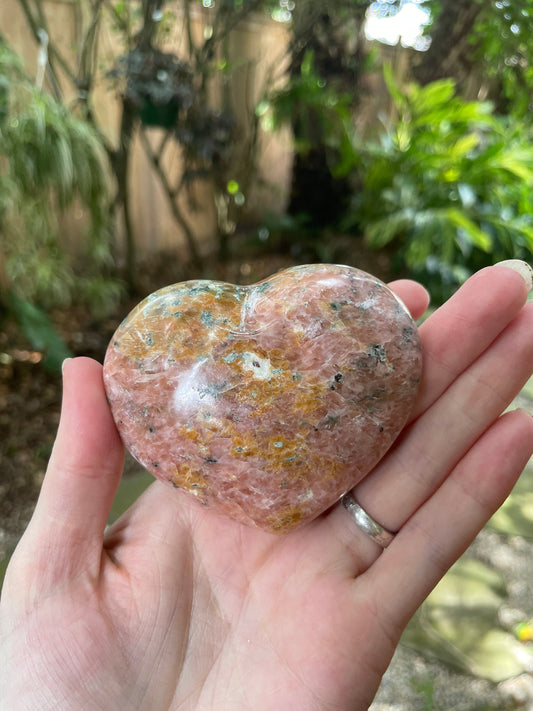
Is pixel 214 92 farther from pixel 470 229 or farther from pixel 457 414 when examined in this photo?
pixel 457 414

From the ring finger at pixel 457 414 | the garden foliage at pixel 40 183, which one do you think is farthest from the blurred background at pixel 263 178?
the ring finger at pixel 457 414

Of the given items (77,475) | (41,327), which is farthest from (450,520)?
(41,327)

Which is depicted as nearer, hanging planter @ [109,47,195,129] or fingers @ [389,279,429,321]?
fingers @ [389,279,429,321]

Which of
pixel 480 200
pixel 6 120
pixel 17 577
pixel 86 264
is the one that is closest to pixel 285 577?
pixel 17 577

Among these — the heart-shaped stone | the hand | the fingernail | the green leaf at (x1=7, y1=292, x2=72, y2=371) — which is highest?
the fingernail

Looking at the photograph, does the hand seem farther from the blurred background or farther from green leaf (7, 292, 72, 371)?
green leaf (7, 292, 72, 371)

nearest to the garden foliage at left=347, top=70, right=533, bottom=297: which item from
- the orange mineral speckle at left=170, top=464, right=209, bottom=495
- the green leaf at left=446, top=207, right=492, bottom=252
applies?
the green leaf at left=446, top=207, right=492, bottom=252

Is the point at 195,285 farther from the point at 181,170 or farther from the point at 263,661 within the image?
the point at 181,170
